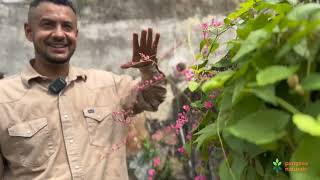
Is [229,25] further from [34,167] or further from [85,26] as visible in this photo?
[85,26]

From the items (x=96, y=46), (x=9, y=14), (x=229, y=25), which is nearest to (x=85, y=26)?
(x=96, y=46)

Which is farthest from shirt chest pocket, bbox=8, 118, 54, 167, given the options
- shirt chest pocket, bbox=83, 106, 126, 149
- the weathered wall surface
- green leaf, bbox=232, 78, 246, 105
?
green leaf, bbox=232, 78, 246, 105

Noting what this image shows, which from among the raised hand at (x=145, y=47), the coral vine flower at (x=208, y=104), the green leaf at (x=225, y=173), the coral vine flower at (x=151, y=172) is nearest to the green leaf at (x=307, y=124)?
the green leaf at (x=225, y=173)

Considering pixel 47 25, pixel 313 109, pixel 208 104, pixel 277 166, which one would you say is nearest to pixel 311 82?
pixel 313 109

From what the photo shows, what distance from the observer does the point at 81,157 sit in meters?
1.56

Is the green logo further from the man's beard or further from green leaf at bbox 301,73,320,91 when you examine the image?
the man's beard

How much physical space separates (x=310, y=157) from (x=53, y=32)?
4.19 ft

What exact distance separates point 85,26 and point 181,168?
103cm

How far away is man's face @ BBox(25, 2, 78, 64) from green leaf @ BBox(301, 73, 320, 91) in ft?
3.97

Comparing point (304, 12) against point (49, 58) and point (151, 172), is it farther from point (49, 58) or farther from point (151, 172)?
point (151, 172)

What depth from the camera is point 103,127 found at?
165 centimetres

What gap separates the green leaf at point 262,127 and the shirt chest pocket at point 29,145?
3.70 ft

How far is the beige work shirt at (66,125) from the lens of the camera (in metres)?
1.53

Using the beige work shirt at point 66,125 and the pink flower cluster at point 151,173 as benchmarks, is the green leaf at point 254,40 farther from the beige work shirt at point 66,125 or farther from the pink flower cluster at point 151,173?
the pink flower cluster at point 151,173
